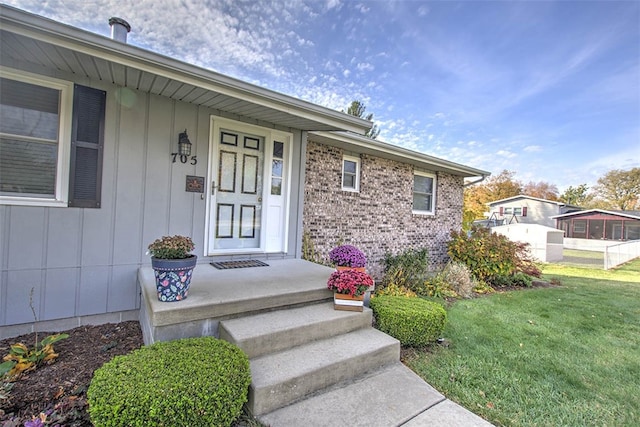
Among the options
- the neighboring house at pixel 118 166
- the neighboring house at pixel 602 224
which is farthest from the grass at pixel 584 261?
the neighboring house at pixel 118 166

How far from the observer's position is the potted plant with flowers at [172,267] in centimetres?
261

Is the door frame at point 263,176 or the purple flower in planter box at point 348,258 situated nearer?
the purple flower in planter box at point 348,258

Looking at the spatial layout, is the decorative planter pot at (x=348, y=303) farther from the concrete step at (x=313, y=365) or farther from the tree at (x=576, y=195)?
the tree at (x=576, y=195)

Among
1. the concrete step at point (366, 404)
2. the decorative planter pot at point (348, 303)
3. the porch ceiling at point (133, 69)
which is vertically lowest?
the concrete step at point (366, 404)

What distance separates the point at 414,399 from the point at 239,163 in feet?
12.3

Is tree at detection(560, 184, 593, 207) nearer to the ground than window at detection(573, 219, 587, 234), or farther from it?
farther from it

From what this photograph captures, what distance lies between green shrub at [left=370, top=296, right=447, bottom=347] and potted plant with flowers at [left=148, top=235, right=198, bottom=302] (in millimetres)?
2131

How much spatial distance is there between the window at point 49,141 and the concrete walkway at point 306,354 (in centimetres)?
130

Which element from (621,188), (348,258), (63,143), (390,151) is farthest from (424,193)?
(621,188)

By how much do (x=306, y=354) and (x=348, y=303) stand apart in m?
0.81

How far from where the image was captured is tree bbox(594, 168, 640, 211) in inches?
1367

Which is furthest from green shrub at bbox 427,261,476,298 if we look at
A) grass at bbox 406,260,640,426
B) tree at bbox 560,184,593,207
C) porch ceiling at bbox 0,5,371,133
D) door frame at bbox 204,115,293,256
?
tree at bbox 560,184,593,207

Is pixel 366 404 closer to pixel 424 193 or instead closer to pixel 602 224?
pixel 424 193

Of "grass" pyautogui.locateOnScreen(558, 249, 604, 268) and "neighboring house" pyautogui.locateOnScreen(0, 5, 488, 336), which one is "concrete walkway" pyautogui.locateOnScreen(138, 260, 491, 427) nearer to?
"neighboring house" pyautogui.locateOnScreen(0, 5, 488, 336)
